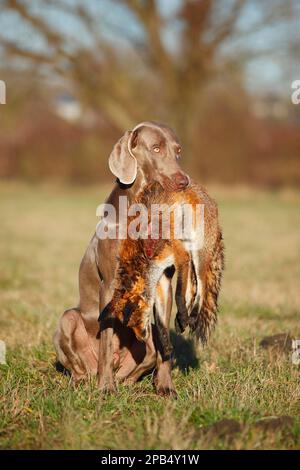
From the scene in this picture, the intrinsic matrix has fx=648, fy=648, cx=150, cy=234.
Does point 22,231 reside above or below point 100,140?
below

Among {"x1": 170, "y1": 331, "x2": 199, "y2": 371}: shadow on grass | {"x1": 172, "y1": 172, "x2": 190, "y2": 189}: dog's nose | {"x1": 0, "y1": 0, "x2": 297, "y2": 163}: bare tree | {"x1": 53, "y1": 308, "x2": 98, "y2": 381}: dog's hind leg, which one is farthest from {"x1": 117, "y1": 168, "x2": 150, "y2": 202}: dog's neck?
{"x1": 0, "y1": 0, "x2": 297, "y2": 163}: bare tree

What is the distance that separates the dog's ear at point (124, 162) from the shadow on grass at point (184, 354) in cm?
135

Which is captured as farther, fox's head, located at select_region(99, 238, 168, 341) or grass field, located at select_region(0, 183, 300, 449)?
fox's head, located at select_region(99, 238, 168, 341)

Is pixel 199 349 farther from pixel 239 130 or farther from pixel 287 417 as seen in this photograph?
pixel 239 130

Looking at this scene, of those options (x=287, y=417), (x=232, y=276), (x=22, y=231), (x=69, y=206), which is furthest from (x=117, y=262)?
(x=69, y=206)

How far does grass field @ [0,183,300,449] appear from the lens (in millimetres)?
2977

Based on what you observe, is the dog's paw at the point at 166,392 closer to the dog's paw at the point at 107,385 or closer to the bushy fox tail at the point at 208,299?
the dog's paw at the point at 107,385

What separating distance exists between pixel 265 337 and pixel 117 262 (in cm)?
183

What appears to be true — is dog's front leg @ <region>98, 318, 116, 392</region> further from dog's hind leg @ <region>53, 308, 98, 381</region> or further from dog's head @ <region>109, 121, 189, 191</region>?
dog's head @ <region>109, 121, 189, 191</region>

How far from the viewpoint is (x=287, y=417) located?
3109 millimetres

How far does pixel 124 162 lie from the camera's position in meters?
3.96

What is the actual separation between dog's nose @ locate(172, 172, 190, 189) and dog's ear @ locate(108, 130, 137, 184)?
0.88 feet

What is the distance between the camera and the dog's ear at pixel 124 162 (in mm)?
3926

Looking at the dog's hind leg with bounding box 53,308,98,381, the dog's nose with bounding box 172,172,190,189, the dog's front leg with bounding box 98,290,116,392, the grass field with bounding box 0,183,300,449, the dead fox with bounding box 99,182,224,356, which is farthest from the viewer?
the dog's hind leg with bounding box 53,308,98,381
